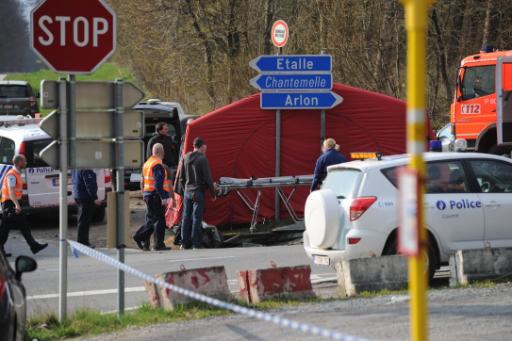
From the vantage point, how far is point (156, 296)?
1030cm

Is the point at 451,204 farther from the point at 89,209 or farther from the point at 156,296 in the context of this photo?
the point at 89,209

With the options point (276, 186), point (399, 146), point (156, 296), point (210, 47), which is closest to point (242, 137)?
point (276, 186)

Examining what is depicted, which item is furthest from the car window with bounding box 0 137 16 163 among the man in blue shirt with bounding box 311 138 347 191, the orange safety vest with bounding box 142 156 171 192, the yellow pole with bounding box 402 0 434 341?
the yellow pole with bounding box 402 0 434 341

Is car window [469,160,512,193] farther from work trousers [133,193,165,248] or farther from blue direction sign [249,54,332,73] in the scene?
blue direction sign [249,54,332,73]

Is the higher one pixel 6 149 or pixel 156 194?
pixel 6 149

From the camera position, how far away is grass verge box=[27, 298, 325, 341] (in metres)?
9.64

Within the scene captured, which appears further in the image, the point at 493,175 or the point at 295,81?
the point at 295,81

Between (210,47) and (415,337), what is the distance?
31.1m

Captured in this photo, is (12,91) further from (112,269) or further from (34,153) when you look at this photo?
(112,269)

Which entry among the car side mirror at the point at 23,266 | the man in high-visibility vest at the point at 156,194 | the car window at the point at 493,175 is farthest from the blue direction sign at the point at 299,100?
the car side mirror at the point at 23,266

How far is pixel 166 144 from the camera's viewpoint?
853 inches

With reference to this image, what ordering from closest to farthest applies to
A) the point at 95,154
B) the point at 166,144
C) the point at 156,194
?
the point at 95,154 < the point at 156,194 < the point at 166,144

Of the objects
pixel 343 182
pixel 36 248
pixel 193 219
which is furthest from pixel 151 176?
pixel 343 182

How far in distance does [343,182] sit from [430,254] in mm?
1412
